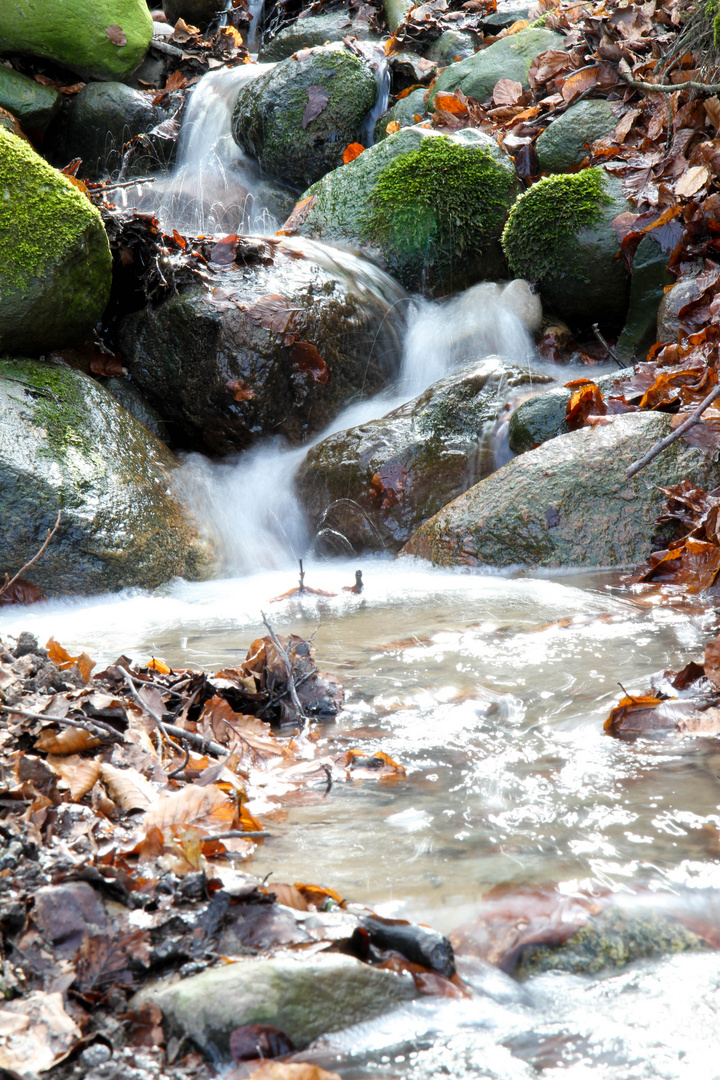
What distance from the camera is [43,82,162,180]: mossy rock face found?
1038 centimetres

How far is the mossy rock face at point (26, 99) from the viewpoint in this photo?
9555mm

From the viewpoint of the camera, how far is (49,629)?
420 centimetres

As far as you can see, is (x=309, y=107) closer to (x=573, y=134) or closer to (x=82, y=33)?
(x=82, y=33)

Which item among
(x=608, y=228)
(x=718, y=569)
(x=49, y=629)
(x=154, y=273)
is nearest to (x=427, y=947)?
(x=718, y=569)

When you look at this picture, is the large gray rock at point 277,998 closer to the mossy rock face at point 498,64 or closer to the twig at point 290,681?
the twig at point 290,681

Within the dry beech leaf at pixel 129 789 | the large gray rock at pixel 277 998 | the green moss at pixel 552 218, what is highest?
the green moss at pixel 552 218

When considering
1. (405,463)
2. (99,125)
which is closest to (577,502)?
(405,463)

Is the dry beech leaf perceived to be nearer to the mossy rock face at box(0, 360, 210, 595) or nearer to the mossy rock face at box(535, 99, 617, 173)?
the mossy rock face at box(0, 360, 210, 595)

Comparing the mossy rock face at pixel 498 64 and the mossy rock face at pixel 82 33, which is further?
the mossy rock face at pixel 82 33

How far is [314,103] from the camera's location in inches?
363

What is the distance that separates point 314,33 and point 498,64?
12.1ft

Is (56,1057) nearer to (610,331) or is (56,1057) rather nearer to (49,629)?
(49,629)

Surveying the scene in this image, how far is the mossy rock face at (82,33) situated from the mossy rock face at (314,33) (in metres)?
1.73

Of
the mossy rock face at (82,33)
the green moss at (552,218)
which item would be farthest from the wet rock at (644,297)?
the mossy rock face at (82,33)
